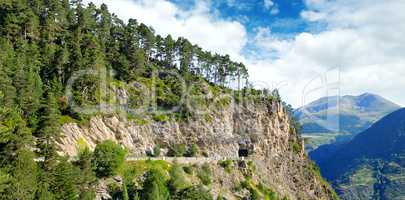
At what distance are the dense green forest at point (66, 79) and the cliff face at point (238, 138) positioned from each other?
4910mm

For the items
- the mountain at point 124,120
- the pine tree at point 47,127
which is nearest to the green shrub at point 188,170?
the mountain at point 124,120

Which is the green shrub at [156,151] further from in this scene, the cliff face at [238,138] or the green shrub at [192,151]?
the green shrub at [192,151]

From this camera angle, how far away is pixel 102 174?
232 ft

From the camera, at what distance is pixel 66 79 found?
90812 millimetres

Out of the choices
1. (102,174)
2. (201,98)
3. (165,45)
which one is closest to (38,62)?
(102,174)

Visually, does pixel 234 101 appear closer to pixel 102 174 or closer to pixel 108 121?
pixel 108 121

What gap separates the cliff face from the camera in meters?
91.2

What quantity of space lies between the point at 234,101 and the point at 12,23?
6875 centimetres

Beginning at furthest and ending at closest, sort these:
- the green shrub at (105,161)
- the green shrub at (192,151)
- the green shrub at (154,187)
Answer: the green shrub at (192,151)
the green shrub at (105,161)
the green shrub at (154,187)

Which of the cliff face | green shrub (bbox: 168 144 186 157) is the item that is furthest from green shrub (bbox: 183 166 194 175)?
the cliff face

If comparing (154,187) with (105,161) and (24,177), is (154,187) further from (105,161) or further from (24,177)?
(24,177)

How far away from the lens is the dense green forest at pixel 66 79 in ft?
180

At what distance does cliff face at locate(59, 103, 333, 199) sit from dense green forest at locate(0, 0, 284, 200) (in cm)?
491

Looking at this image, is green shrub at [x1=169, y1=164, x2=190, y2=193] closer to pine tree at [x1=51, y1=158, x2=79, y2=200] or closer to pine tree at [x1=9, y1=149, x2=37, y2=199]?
pine tree at [x1=51, y1=158, x2=79, y2=200]
